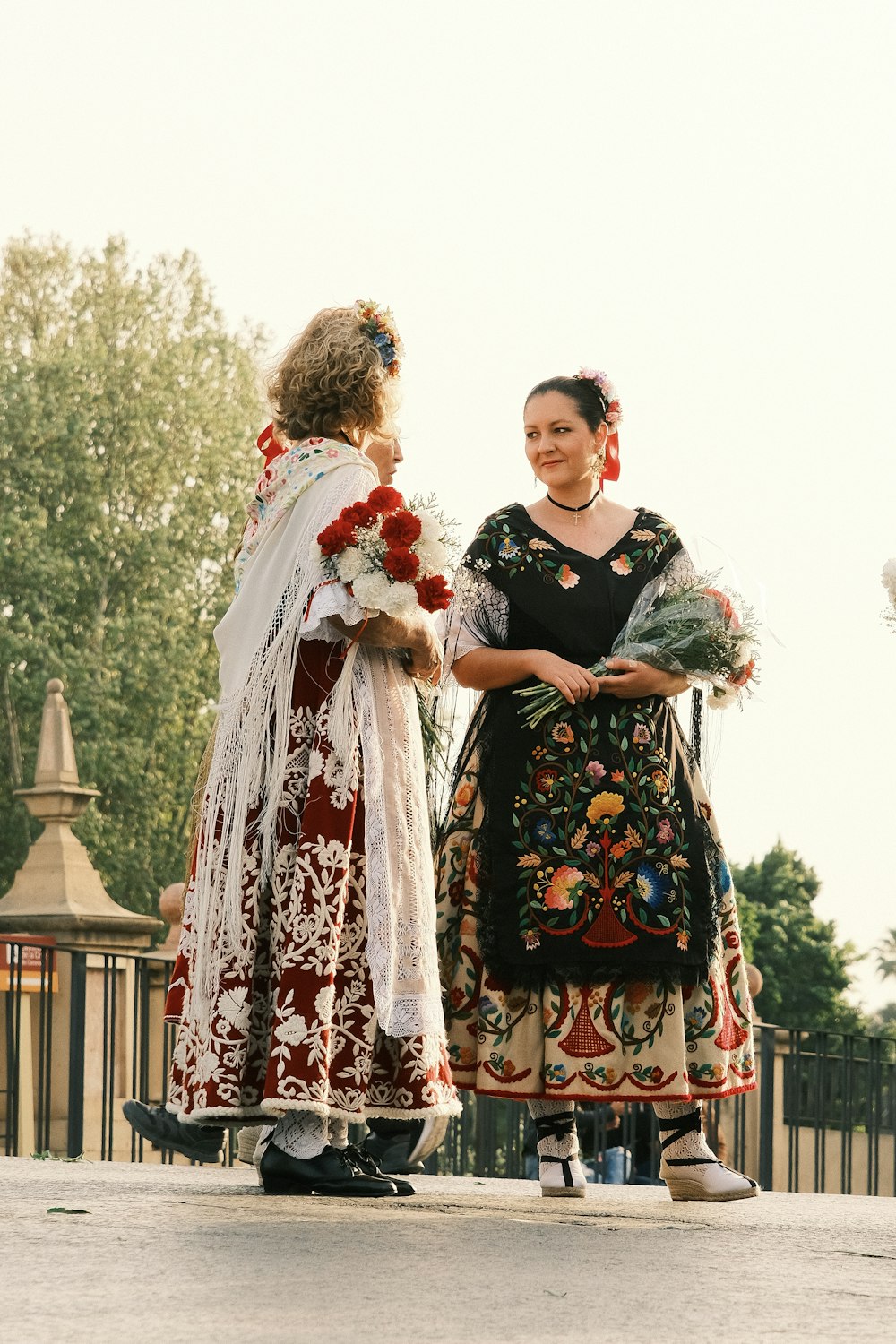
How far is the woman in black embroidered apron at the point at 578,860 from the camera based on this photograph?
528 centimetres

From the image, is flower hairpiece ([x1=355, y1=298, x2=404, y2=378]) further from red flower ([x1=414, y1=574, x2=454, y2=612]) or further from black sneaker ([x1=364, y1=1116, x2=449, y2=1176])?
black sneaker ([x1=364, y1=1116, x2=449, y2=1176])

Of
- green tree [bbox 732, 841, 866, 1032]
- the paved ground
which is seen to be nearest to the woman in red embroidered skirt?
the paved ground

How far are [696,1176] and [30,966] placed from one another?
7.70 meters

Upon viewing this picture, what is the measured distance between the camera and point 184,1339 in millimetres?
2672

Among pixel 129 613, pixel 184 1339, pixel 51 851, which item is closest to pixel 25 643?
pixel 129 613

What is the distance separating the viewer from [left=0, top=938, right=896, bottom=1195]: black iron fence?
34.4ft

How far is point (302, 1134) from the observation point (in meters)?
4.68

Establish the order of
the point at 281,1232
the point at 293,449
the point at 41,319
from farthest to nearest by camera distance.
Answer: the point at 41,319 < the point at 293,449 < the point at 281,1232

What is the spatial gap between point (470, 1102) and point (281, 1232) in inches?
339

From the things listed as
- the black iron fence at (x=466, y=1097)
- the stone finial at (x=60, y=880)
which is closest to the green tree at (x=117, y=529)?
the stone finial at (x=60, y=880)

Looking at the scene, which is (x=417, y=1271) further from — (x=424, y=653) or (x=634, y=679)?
(x=634, y=679)

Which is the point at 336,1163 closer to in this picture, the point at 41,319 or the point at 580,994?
the point at 580,994

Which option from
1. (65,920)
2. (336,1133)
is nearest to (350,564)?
(336,1133)

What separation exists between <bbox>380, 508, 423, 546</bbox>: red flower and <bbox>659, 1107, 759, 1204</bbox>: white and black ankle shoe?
1770 mm
